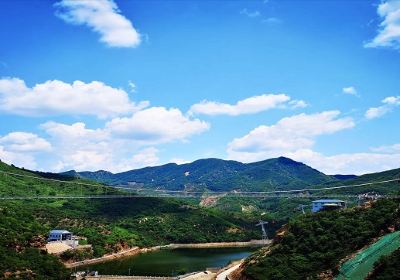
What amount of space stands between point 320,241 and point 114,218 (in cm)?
5820

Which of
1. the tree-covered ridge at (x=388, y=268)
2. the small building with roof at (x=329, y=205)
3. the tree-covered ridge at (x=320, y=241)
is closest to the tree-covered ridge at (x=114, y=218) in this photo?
the tree-covered ridge at (x=320, y=241)

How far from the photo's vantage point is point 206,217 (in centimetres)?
9919

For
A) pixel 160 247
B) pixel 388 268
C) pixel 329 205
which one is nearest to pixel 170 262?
pixel 160 247

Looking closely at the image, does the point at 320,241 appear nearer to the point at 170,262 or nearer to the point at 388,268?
the point at 388,268

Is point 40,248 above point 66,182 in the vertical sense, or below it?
below

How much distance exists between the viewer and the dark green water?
54.4 metres

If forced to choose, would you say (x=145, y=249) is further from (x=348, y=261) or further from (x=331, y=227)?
(x=348, y=261)

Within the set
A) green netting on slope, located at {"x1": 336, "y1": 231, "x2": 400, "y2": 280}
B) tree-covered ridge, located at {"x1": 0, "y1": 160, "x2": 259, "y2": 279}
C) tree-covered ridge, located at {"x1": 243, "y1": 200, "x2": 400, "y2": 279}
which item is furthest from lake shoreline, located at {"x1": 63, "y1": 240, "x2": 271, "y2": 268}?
green netting on slope, located at {"x1": 336, "y1": 231, "x2": 400, "y2": 280}

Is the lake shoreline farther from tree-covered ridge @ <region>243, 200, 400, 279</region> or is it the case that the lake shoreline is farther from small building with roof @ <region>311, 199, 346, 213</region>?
small building with roof @ <region>311, 199, 346, 213</region>

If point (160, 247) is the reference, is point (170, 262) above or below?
below

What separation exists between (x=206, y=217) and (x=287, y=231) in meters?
57.7

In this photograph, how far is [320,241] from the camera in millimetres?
38250

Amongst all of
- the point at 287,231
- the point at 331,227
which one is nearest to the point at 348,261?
the point at 331,227

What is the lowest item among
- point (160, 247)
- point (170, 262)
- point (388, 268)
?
point (170, 262)
